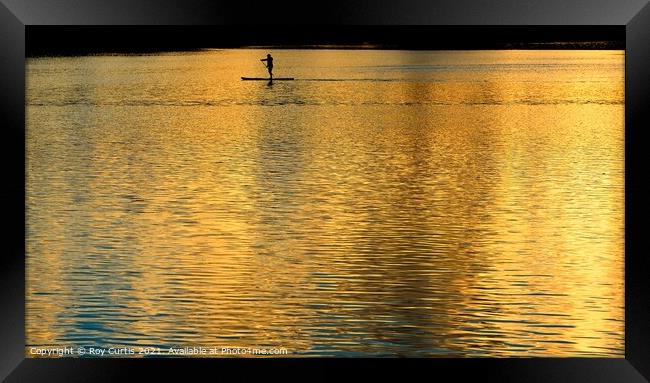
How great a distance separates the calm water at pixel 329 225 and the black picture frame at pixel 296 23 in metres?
2.81

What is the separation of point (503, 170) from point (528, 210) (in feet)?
12.2

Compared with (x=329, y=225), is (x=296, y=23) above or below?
above

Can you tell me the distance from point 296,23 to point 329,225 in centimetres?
840

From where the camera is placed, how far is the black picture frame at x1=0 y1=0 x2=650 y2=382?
19.1 feet

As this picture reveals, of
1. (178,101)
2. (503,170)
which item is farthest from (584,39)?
(503,170)

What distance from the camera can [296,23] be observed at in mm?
5863

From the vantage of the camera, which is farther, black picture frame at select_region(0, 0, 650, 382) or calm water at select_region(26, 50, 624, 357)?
calm water at select_region(26, 50, 624, 357)

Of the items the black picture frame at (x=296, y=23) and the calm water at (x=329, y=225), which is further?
the calm water at (x=329, y=225)

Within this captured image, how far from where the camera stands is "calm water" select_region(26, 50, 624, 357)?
967cm

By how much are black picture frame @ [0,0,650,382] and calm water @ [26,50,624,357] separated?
2.81 m

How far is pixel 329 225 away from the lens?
14.2 metres

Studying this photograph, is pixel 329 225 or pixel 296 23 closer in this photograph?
pixel 296 23

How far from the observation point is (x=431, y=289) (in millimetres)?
11125

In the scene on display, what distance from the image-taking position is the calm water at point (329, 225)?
9.67 metres
